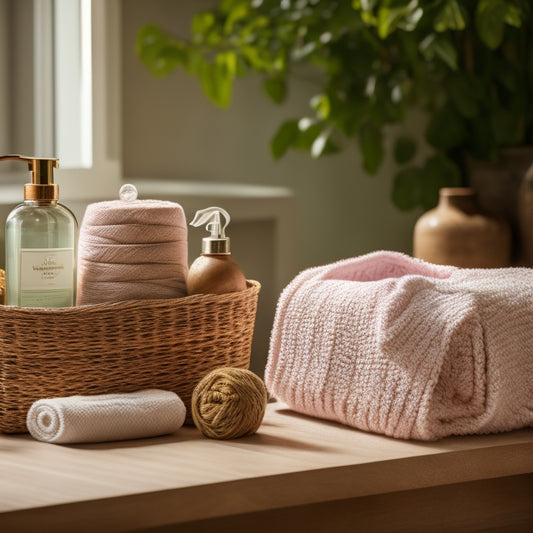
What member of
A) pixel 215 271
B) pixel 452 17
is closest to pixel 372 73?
pixel 452 17

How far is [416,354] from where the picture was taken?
2.26 ft

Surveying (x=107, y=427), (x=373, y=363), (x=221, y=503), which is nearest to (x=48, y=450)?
(x=107, y=427)

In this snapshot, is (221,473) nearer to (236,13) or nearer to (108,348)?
(108,348)

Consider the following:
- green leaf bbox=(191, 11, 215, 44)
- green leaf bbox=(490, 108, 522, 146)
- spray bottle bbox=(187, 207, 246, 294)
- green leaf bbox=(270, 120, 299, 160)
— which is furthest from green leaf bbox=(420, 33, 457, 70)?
spray bottle bbox=(187, 207, 246, 294)

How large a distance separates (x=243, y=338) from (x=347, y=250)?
0.82m

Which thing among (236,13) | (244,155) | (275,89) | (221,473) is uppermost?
(236,13)

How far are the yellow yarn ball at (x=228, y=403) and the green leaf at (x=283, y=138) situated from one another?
2.44 ft

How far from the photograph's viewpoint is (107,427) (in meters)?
0.68

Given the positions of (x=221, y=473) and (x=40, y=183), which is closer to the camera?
(x=221, y=473)

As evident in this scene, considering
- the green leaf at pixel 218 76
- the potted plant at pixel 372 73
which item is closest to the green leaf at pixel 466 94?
the potted plant at pixel 372 73

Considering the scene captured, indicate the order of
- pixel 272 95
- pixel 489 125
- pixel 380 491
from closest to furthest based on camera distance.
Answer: pixel 380 491, pixel 489 125, pixel 272 95

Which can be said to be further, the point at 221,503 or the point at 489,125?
the point at 489,125

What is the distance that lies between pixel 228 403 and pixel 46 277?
0.18m

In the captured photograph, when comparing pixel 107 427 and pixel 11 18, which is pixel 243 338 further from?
pixel 11 18
